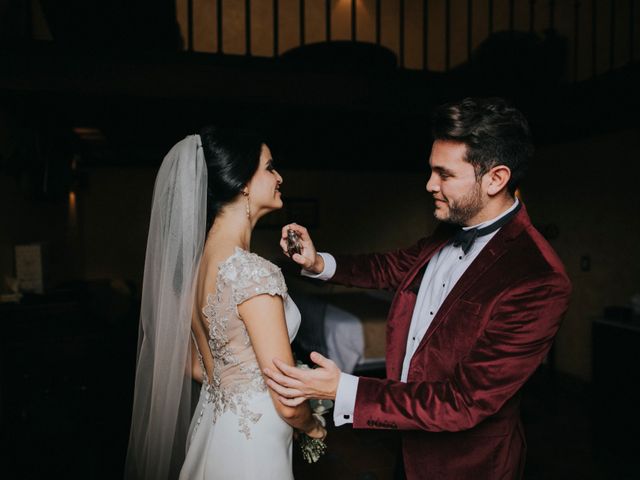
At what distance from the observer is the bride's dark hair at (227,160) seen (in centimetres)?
174

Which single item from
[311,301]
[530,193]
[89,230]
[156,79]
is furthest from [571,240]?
[89,230]

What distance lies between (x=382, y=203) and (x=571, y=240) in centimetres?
321

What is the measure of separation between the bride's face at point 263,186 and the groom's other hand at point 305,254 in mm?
224

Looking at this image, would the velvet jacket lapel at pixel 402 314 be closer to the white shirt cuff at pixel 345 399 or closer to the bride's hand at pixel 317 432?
the bride's hand at pixel 317 432

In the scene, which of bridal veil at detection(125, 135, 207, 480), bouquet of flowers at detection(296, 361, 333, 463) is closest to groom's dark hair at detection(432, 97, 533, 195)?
bridal veil at detection(125, 135, 207, 480)

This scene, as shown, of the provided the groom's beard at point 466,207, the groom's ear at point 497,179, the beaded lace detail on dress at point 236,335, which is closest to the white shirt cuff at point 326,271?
the beaded lace detail on dress at point 236,335

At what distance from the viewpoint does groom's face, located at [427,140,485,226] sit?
1.61m

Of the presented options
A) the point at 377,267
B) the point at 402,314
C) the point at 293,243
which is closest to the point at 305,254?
the point at 293,243

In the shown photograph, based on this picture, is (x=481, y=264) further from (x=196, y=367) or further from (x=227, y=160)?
(x=196, y=367)

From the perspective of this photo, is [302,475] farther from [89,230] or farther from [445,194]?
[89,230]

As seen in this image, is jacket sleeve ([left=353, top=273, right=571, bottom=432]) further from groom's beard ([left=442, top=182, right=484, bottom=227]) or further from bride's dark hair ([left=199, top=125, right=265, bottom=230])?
bride's dark hair ([left=199, top=125, right=265, bottom=230])

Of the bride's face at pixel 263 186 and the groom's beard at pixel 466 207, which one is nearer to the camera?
the groom's beard at pixel 466 207

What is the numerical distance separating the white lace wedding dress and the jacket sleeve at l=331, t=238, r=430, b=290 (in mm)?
511

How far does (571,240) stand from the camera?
16.5 ft
